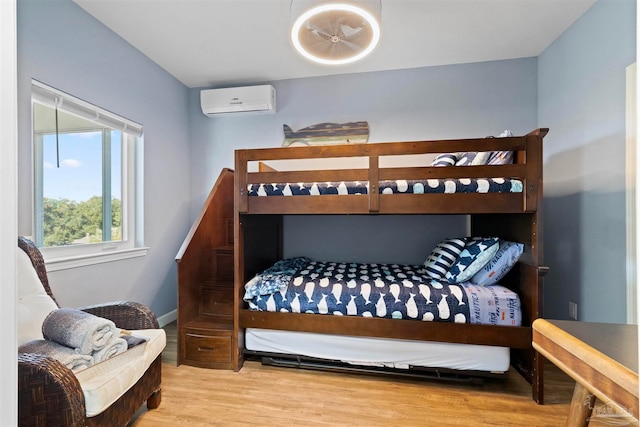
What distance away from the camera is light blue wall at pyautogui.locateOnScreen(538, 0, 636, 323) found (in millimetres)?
1800

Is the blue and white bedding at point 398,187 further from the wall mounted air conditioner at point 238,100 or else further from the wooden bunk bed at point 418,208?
the wall mounted air conditioner at point 238,100

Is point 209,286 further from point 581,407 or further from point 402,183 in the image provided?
point 581,407

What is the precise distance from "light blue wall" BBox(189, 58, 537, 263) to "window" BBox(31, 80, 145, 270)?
0.87 meters

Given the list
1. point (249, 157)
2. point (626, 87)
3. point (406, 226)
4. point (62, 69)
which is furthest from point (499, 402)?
point (62, 69)

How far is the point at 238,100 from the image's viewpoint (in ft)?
9.74

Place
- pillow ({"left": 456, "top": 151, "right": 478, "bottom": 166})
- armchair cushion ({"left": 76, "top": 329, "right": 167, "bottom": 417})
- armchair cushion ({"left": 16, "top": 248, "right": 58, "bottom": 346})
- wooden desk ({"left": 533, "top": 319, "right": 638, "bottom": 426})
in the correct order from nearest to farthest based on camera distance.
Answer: wooden desk ({"left": 533, "top": 319, "right": 638, "bottom": 426})
armchair cushion ({"left": 76, "top": 329, "right": 167, "bottom": 417})
armchair cushion ({"left": 16, "top": 248, "right": 58, "bottom": 346})
pillow ({"left": 456, "top": 151, "right": 478, "bottom": 166})

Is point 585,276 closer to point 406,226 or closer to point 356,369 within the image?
point 406,226

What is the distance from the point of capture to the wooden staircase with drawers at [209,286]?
2.05m

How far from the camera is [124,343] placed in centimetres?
134

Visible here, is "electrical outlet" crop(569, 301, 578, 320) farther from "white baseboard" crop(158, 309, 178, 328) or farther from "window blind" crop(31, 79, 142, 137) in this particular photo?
"window blind" crop(31, 79, 142, 137)

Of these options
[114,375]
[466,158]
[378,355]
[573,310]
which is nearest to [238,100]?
[466,158]

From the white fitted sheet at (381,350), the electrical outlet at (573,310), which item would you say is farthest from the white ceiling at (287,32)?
the electrical outlet at (573,310)

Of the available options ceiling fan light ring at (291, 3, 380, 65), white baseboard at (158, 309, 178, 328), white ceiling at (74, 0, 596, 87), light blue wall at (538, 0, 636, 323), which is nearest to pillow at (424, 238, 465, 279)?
light blue wall at (538, 0, 636, 323)

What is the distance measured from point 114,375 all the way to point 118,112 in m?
1.99
